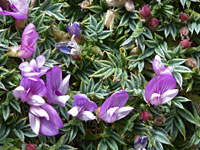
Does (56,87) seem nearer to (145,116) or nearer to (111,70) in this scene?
(111,70)

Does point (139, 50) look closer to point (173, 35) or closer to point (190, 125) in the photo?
point (173, 35)

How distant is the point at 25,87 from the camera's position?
119 cm

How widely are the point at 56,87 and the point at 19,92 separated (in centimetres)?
15

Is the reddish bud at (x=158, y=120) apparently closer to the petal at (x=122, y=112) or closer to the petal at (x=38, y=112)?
the petal at (x=122, y=112)

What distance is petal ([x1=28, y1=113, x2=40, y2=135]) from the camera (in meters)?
1.16

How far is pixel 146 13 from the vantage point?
4.96 feet

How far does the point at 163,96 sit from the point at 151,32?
0.40 meters

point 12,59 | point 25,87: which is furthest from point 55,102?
point 12,59

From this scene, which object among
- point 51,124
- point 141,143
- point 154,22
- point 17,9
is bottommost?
point 141,143

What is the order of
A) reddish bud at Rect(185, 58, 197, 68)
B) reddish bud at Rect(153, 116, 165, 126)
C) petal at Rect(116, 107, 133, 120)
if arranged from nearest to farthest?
petal at Rect(116, 107, 133, 120)
reddish bud at Rect(153, 116, 165, 126)
reddish bud at Rect(185, 58, 197, 68)

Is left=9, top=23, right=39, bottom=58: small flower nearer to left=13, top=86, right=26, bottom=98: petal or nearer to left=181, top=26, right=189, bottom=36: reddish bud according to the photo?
left=13, top=86, right=26, bottom=98: petal

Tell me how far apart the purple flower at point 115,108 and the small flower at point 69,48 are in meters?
0.25

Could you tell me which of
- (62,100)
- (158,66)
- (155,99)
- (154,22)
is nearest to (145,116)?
(155,99)

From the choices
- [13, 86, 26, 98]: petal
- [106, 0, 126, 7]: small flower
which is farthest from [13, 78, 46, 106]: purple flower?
[106, 0, 126, 7]: small flower
